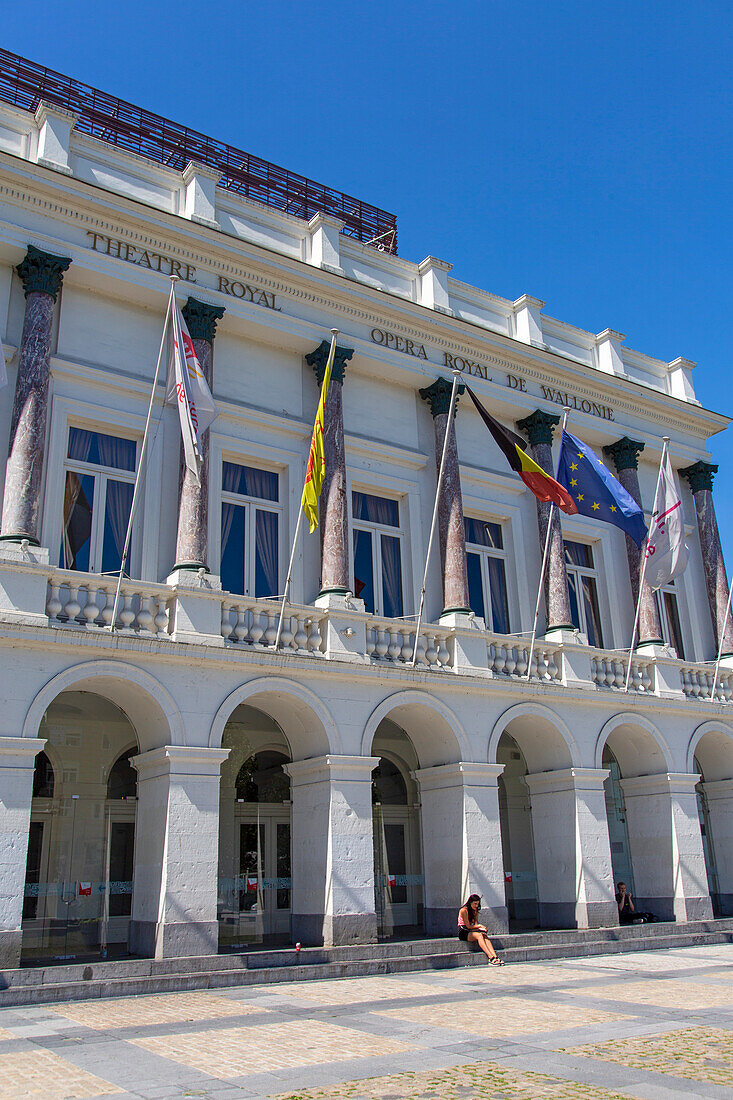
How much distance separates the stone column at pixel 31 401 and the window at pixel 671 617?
16493 mm

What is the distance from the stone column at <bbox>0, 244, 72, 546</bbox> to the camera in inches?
601

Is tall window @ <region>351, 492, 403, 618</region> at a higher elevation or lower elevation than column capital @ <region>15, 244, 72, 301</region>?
lower

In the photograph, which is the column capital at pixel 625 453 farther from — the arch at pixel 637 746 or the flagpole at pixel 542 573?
the arch at pixel 637 746

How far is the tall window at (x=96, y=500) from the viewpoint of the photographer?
668 inches

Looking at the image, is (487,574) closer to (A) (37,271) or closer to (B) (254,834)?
(B) (254,834)

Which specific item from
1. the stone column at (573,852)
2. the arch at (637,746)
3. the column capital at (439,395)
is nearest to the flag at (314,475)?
the column capital at (439,395)

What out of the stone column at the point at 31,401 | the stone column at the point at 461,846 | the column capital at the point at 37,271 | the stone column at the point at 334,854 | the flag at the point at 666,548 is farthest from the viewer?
the flag at the point at 666,548

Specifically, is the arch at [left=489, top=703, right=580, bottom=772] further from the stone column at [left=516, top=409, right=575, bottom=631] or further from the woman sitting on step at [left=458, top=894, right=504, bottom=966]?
the woman sitting on step at [left=458, top=894, right=504, bottom=966]

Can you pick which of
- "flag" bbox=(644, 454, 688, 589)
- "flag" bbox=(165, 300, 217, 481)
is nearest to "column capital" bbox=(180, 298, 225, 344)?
"flag" bbox=(165, 300, 217, 481)

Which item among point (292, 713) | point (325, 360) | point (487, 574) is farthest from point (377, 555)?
point (292, 713)

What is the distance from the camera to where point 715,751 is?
23969mm

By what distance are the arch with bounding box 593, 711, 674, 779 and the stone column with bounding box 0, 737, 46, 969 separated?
12.5 m

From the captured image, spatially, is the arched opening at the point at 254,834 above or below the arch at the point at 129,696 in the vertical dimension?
below

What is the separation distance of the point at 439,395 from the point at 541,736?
8041 millimetres
